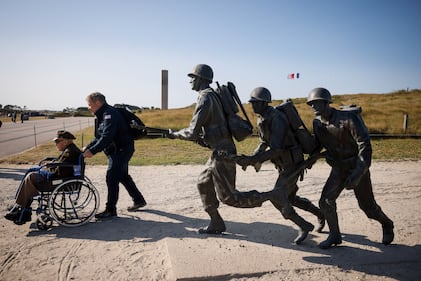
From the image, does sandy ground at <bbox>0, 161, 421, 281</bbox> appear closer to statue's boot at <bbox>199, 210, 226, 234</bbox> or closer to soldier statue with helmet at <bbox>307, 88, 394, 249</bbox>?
statue's boot at <bbox>199, 210, 226, 234</bbox>

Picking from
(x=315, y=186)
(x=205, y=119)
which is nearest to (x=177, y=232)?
(x=205, y=119)

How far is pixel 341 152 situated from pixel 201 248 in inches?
92.4

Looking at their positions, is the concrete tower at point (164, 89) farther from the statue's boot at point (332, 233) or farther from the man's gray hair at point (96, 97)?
the statue's boot at point (332, 233)

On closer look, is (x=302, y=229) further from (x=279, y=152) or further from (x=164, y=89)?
(x=164, y=89)

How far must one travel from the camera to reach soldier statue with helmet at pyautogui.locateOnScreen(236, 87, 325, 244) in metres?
4.42

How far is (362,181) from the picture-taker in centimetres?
460

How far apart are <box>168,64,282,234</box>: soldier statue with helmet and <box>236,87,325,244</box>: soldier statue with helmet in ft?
0.75

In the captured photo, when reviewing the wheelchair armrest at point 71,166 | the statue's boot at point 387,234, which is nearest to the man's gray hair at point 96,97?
the wheelchair armrest at point 71,166

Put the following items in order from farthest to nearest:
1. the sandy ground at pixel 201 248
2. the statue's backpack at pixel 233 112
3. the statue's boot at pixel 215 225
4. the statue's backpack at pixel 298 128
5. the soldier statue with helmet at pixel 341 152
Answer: the statue's boot at pixel 215 225 → the statue's backpack at pixel 233 112 → the statue's backpack at pixel 298 128 → the soldier statue with helmet at pixel 341 152 → the sandy ground at pixel 201 248

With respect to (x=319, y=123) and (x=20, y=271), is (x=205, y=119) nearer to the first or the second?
(x=319, y=123)

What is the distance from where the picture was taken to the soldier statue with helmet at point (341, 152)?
4113mm

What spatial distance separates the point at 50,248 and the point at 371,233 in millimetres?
4962

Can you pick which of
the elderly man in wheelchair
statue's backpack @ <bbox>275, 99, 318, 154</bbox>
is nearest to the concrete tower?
the elderly man in wheelchair

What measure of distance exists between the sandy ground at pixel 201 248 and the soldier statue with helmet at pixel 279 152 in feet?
2.06
